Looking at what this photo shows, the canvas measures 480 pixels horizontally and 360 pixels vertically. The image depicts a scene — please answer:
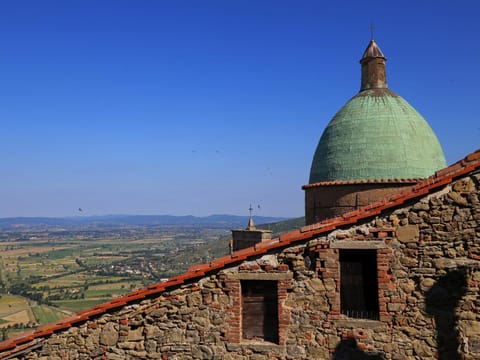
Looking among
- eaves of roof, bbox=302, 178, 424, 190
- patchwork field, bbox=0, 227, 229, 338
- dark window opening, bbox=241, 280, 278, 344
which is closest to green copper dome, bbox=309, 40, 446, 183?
eaves of roof, bbox=302, 178, 424, 190

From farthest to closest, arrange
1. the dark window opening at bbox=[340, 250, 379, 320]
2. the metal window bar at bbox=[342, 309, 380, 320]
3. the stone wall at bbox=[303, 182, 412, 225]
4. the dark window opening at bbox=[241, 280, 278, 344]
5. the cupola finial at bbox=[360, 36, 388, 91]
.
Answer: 1. the cupola finial at bbox=[360, 36, 388, 91]
2. the stone wall at bbox=[303, 182, 412, 225]
3. the dark window opening at bbox=[241, 280, 278, 344]
4. the dark window opening at bbox=[340, 250, 379, 320]
5. the metal window bar at bbox=[342, 309, 380, 320]

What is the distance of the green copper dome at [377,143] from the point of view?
14.7 m

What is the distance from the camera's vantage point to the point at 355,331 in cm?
738

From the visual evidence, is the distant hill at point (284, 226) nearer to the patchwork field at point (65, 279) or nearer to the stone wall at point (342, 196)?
the patchwork field at point (65, 279)

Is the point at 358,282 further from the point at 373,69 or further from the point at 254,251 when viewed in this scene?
the point at 373,69

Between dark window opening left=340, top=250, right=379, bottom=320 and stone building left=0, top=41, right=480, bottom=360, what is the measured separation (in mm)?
19

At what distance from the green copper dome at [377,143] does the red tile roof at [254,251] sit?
7.09 metres

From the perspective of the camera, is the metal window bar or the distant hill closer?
the metal window bar

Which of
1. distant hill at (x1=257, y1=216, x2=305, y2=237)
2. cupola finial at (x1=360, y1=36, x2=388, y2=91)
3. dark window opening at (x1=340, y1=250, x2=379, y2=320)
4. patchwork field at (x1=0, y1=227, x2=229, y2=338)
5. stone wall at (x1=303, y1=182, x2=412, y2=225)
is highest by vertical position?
cupola finial at (x1=360, y1=36, x2=388, y2=91)

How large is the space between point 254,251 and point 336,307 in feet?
6.13

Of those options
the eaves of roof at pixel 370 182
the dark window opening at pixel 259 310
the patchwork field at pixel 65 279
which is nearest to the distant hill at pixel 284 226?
the patchwork field at pixel 65 279

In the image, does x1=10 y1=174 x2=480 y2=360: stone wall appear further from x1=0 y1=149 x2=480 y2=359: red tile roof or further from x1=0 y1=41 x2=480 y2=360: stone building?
x1=0 y1=149 x2=480 y2=359: red tile roof

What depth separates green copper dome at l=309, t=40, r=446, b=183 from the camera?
1466 cm

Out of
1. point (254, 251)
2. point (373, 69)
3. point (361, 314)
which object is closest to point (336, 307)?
point (361, 314)
